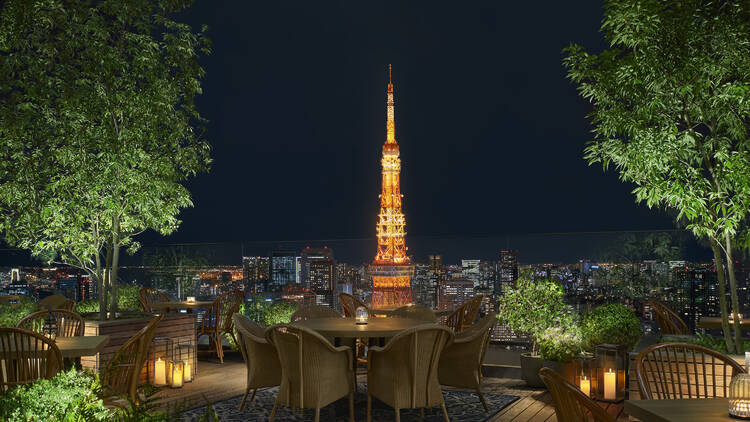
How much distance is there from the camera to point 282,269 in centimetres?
1041

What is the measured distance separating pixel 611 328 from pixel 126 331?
5.02m

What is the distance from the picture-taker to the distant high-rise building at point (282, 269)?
10.3 m

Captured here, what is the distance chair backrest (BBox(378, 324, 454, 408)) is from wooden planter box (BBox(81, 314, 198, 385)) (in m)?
2.72

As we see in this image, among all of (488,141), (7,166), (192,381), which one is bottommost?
(192,381)

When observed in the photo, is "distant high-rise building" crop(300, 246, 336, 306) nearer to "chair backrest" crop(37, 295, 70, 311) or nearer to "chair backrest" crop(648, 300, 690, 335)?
"chair backrest" crop(37, 295, 70, 311)

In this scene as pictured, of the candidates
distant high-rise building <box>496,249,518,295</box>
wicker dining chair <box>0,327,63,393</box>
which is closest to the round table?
wicker dining chair <box>0,327,63,393</box>

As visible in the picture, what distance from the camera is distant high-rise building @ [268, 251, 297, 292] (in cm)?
1029

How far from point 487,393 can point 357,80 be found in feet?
96.3

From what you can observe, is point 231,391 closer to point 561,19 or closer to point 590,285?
point 590,285

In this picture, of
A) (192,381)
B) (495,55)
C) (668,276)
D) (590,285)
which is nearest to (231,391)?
(192,381)

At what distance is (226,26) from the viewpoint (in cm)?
2680

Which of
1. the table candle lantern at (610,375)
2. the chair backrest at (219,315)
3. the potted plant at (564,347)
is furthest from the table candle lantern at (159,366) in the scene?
the table candle lantern at (610,375)

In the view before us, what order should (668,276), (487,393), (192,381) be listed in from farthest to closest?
(668,276), (192,381), (487,393)

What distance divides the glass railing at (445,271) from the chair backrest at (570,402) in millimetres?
5000
